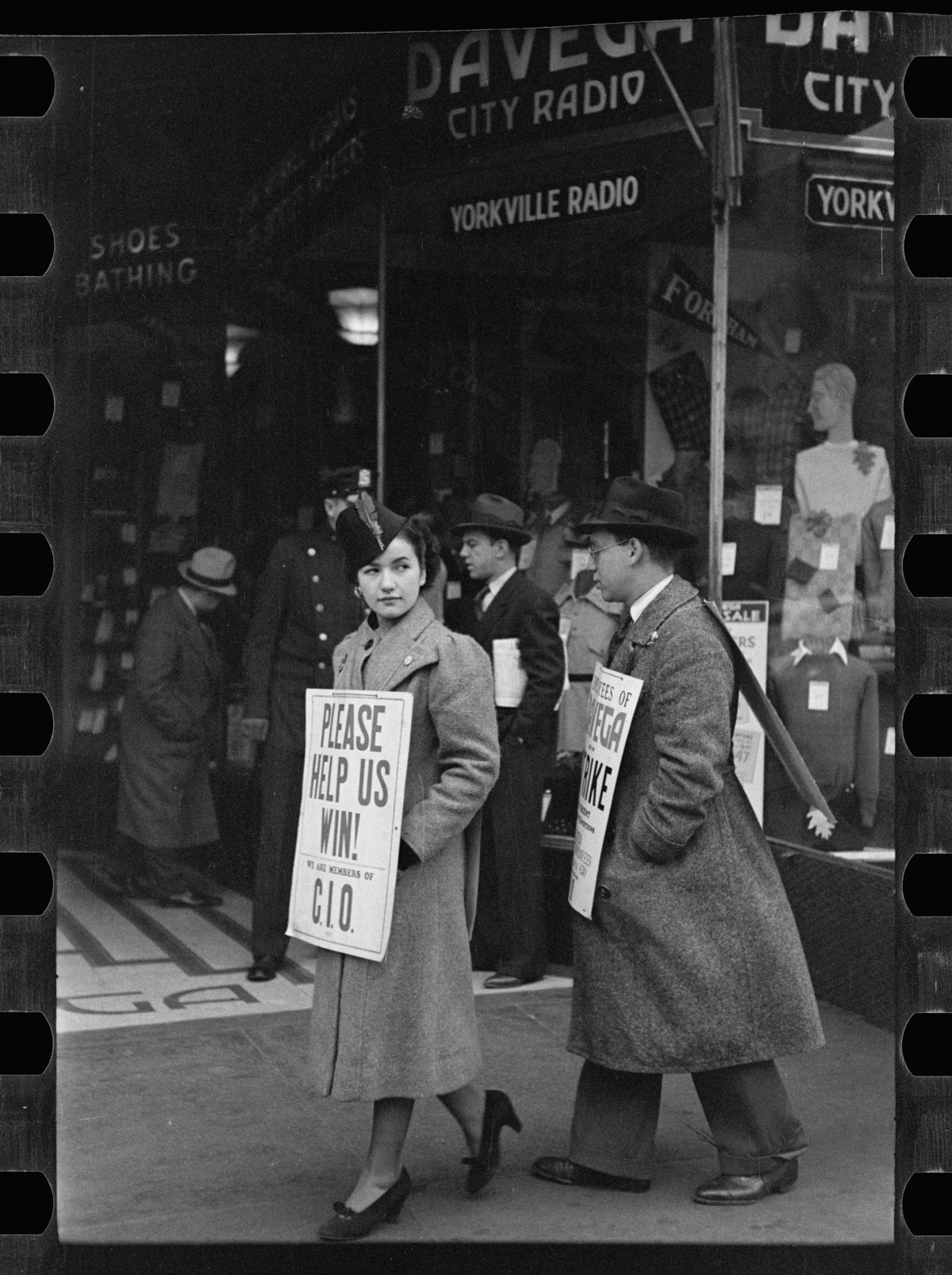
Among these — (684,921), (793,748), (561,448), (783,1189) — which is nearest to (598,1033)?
(684,921)

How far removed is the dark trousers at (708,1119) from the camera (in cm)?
437

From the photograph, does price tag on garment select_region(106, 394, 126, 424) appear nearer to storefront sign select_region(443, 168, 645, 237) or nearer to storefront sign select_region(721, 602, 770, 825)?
storefront sign select_region(443, 168, 645, 237)

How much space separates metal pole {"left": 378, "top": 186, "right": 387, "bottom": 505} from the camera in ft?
19.4

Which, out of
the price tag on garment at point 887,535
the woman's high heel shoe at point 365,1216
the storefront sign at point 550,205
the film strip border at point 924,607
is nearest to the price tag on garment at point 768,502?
the price tag on garment at point 887,535

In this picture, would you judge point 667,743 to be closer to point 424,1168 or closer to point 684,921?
point 684,921

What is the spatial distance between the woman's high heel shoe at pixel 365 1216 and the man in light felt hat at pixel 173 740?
164 centimetres

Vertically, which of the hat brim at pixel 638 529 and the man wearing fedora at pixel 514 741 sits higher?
the hat brim at pixel 638 529

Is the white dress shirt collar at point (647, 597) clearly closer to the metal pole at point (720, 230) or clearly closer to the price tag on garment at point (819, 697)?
the metal pole at point (720, 230)

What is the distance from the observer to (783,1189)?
175 inches

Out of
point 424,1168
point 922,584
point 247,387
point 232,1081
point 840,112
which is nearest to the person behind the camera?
point 922,584

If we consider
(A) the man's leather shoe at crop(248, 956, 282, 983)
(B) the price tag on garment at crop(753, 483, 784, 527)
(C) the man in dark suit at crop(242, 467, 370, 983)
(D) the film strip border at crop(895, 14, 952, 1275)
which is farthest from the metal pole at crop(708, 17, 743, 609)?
(A) the man's leather shoe at crop(248, 956, 282, 983)

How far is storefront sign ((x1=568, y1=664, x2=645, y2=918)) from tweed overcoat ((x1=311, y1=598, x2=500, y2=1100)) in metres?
0.34

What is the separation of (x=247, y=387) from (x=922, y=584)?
2.80 metres

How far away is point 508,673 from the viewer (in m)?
6.10
